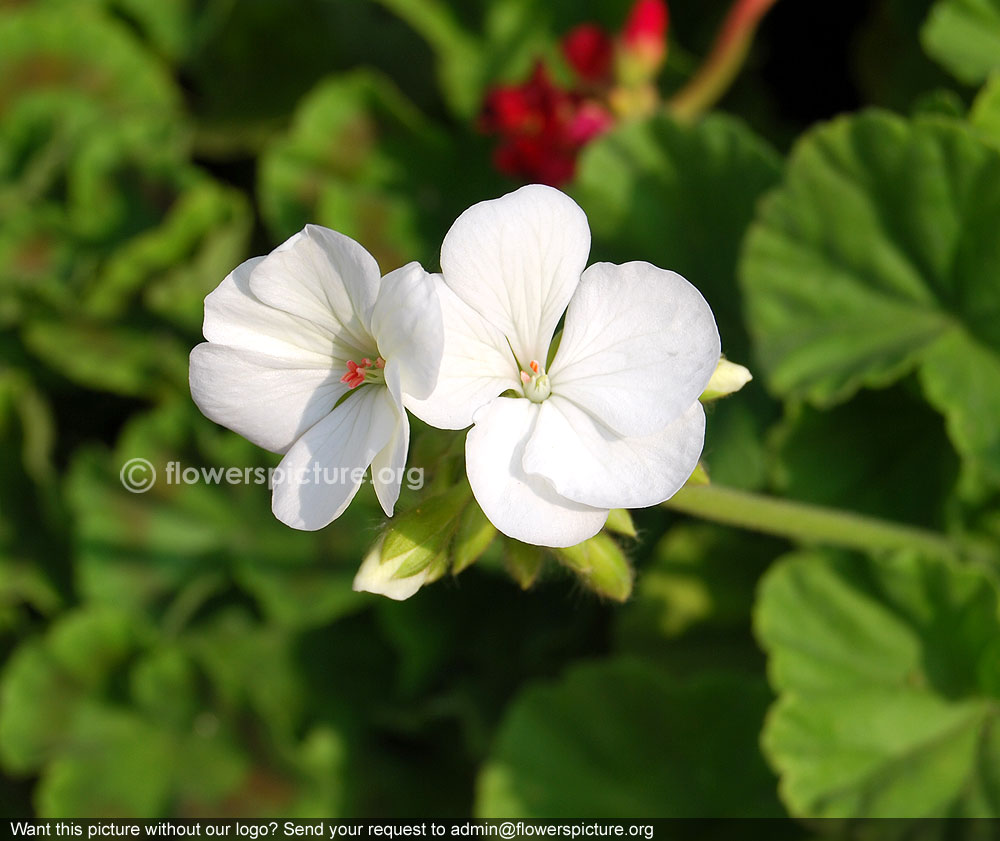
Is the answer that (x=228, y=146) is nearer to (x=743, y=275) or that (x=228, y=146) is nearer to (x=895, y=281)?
(x=743, y=275)

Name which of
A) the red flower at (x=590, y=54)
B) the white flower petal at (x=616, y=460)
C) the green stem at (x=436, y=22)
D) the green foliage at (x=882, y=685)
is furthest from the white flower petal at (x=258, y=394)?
the green stem at (x=436, y=22)

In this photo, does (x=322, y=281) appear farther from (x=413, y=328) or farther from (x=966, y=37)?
(x=966, y=37)

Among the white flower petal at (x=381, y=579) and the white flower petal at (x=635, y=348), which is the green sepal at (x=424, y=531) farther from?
the white flower petal at (x=635, y=348)

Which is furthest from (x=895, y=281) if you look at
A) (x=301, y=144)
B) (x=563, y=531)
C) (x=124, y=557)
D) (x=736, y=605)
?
(x=124, y=557)

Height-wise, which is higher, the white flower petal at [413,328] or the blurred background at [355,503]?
the white flower petal at [413,328]

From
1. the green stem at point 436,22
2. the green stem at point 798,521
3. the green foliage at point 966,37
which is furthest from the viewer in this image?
the green stem at point 436,22

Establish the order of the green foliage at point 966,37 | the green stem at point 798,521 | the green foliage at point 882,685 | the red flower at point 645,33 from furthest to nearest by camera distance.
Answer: the red flower at point 645,33 → the green foliage at point 966,37 → the green foliage at point 882,685 → the green stem at point 798,521

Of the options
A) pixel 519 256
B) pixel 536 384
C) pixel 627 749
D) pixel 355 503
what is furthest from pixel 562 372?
pixel 627 749
